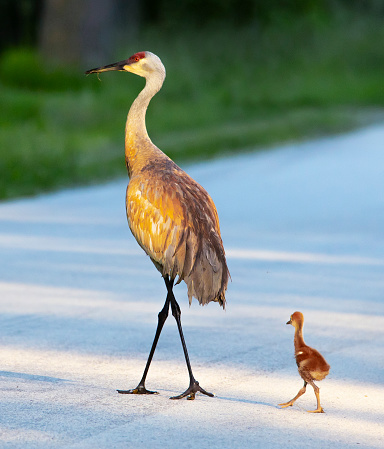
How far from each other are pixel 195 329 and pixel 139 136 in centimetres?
162

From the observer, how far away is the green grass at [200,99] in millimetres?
16562

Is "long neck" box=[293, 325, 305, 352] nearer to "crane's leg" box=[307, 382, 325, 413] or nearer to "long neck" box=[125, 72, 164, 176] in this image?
"crane's leg" box=[307, 382, 325, 413]

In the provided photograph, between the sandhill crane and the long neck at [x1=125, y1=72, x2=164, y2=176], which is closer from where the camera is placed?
the sandhill crane

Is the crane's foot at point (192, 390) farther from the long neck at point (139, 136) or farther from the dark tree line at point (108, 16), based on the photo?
the dark tree line at point (108, 16)

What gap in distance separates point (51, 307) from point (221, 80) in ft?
71.7

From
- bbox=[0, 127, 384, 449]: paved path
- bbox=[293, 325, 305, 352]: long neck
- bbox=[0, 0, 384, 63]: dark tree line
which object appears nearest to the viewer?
bbox=[0, 127, 384, 449]: paved path

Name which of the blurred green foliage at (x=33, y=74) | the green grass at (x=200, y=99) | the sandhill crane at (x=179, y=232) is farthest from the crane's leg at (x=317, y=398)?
the blurred green foliage at (x=33, y=74)

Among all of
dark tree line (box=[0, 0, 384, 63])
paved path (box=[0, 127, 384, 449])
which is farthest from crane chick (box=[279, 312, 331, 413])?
dark tree line (box=[0, 0, 384, 63])

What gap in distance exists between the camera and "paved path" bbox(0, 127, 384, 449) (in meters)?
4.95

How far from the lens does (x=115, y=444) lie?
468cm

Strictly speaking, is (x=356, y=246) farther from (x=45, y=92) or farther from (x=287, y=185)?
(x=45, y=92)

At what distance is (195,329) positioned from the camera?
698cm

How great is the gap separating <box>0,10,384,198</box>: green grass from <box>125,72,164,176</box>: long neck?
7.08 meters

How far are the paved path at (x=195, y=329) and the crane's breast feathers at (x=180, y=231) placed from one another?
2.07 ft
